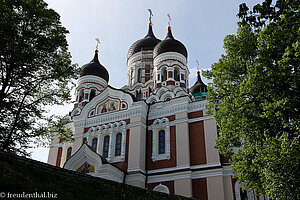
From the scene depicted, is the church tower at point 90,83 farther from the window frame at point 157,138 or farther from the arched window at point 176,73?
the window frame at point 157,138

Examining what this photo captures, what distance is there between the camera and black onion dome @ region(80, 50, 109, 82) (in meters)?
25.7

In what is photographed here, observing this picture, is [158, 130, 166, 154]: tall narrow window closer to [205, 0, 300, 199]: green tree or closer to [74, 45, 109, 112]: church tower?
[205, 0, 300, 199]: green tree

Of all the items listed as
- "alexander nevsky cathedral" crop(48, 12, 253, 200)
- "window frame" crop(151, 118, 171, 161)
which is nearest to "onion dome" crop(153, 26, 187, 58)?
"alexander nevsky cathedral" crop(48, 12, 253, 200)

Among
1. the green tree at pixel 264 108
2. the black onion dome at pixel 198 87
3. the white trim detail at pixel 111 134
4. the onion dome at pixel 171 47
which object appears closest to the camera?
the green tree at pixel 264 108

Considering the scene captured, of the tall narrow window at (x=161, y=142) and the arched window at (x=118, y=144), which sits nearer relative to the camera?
the tall narrow window at (x=161, y=142)

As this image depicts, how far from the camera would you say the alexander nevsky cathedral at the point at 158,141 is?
16.0 metres

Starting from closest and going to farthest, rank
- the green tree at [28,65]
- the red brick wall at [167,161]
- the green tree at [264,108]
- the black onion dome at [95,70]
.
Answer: the green tree at [264,108], the green tree at [28,65], the red brick wall at [167,161], the black onion dome at [95,70]

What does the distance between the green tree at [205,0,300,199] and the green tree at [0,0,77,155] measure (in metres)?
6.21

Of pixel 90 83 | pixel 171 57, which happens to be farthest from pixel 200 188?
pixel 90 83

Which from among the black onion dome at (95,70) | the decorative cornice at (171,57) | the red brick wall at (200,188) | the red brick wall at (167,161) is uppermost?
the black onion dome at (95,70)

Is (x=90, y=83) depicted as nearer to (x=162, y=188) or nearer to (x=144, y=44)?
(x=144, y=44)

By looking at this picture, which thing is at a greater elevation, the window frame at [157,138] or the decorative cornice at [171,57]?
the decorative cornice at [171,57]

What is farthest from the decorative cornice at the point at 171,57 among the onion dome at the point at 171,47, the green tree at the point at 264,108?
the green tree at the point at 264,108

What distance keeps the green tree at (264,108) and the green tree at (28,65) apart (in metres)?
6.21
